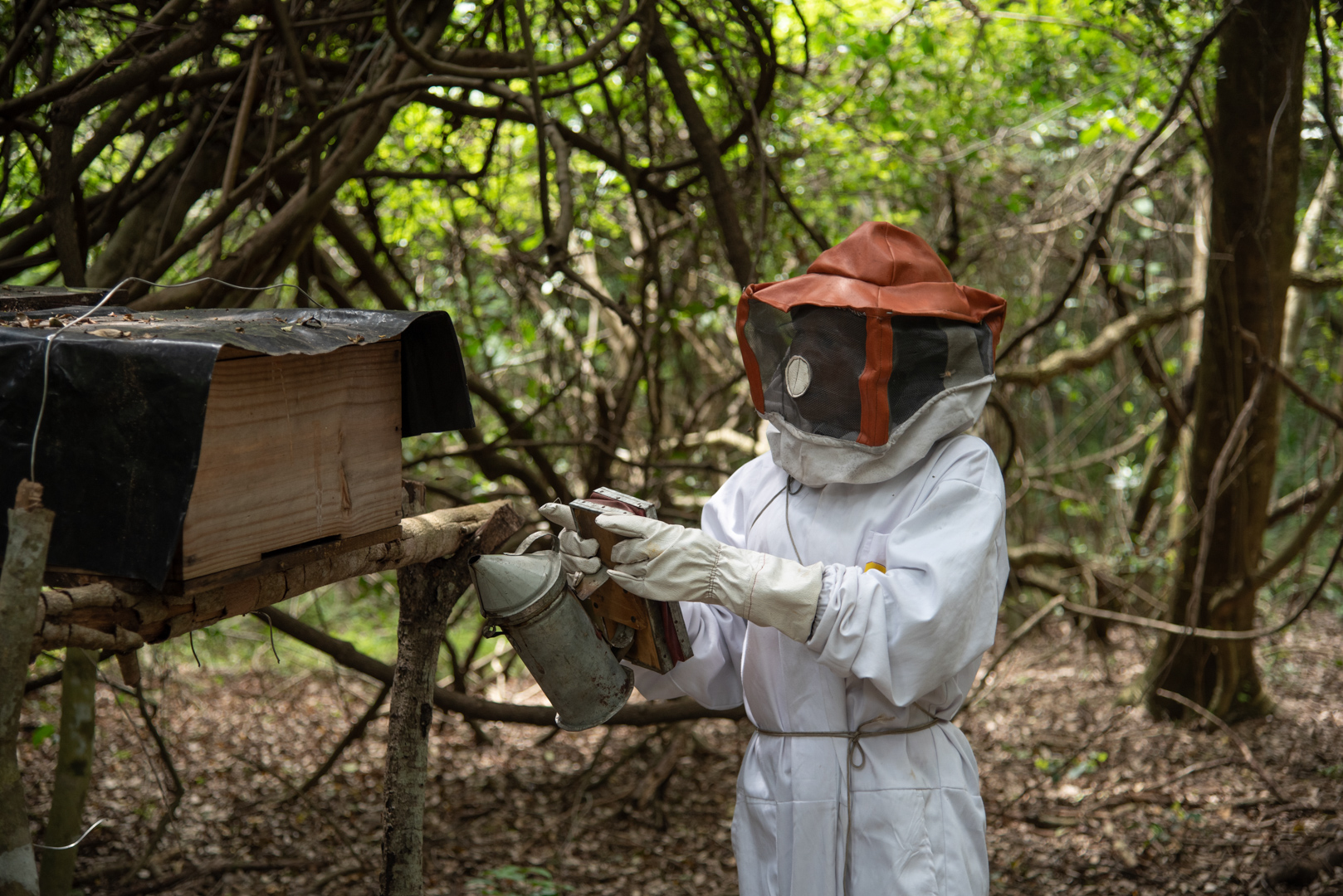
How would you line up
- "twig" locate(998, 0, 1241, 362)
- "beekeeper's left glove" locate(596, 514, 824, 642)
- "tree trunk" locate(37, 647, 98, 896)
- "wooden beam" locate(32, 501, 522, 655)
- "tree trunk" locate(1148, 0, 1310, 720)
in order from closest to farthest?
"wooden beam" locate(32, 501, 522, 655) < "beekeeper's left glove" locate(596, 514, 824, 642) < "tree trunk" locate(37, 647, 98, 896) < "twig" locate(998, 0, 1241, 362) < "tree trunk" locate(1148, 0, 1310, 720)

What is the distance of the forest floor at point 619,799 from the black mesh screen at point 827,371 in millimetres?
2043

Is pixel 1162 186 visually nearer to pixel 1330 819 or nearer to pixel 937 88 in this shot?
pixel 937 88

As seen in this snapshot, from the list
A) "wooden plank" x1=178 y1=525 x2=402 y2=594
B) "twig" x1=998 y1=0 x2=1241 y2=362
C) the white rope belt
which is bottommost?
the white rope belt

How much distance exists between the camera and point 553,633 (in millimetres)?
1636

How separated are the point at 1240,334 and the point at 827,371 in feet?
9.66

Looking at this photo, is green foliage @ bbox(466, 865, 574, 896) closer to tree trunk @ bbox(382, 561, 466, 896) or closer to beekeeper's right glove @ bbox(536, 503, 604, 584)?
tree trunk @ bbox(382, 561, 466, 896)

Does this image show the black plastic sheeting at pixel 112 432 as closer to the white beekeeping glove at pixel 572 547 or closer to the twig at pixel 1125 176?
the white beekeeping glove at pixel 572 547

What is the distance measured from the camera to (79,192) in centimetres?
266

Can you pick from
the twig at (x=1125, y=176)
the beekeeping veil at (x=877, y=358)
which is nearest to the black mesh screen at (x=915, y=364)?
the beekeeping veil at (x=877, y=358)

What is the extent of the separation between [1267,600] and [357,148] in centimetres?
647

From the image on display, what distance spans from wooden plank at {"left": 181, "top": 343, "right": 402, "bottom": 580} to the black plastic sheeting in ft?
0.17

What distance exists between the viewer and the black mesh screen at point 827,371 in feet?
5.73

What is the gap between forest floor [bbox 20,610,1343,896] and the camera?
3.25 m

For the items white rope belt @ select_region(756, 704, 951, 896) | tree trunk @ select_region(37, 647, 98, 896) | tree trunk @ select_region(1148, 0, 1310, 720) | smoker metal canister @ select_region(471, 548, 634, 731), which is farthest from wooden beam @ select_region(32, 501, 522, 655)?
tree trunk @ select_region(1148, 0, 1310, 720)
